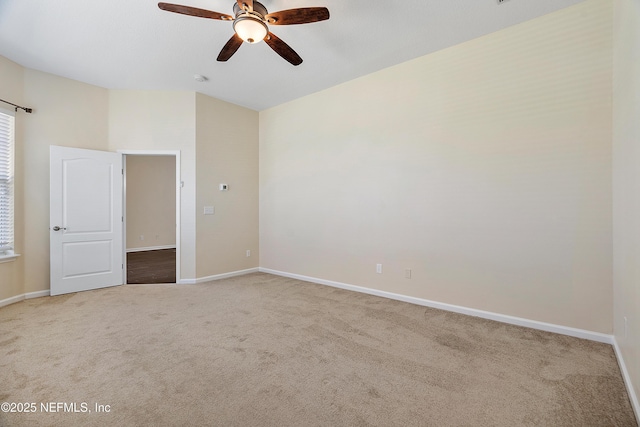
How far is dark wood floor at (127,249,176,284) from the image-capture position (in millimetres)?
5004

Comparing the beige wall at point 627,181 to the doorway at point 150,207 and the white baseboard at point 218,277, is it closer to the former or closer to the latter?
the white baseboard at point 218,277

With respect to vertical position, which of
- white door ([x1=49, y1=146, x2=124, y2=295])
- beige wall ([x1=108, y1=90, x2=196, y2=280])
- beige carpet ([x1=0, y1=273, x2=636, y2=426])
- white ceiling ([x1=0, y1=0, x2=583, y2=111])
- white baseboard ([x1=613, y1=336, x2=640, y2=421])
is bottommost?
beige carpet ([x1=0, y1=273, x2=636, y2=426])

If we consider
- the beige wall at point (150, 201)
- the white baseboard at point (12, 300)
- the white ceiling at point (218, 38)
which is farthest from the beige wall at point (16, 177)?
the beige wall at point (150, 201)

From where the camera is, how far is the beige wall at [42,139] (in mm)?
3924

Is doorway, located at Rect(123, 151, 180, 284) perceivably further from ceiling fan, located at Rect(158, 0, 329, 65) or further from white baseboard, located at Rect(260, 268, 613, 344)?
ceiling fan, located at Rect(158, 0, 329, 65)

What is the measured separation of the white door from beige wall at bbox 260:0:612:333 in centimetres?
306

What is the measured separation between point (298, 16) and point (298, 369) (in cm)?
276

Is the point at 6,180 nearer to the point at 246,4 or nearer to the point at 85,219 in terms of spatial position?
the point at 85,219

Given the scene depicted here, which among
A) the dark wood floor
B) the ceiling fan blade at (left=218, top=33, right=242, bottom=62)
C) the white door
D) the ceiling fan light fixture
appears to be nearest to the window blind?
the white door

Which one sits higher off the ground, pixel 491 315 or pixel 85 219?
pixel 85 219

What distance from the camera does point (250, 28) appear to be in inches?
94.9

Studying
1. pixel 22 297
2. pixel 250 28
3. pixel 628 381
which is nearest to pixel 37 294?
pixel 22 297

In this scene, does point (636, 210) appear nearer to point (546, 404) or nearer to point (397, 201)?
point (546, 404)

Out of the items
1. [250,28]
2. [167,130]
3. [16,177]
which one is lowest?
[16,177]
